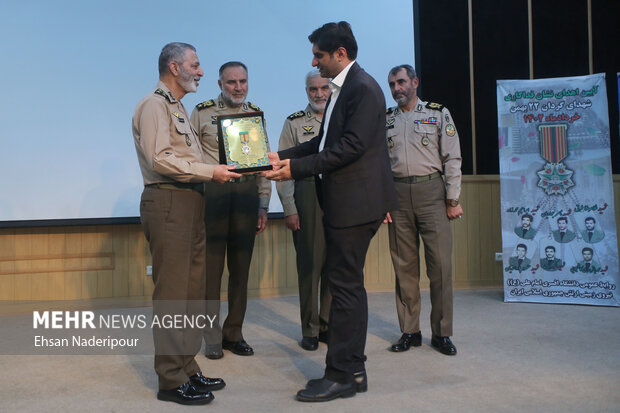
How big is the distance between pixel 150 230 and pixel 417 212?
1474 mm

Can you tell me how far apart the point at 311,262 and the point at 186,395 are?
1169 mm

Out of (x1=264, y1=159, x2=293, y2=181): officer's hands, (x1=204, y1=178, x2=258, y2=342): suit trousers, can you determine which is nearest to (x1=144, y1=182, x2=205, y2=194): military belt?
(x1=264, y1=159, x2=293, y2=181): officer's hands

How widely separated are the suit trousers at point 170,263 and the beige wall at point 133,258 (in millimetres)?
2229

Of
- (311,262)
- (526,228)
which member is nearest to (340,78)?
(311,262)

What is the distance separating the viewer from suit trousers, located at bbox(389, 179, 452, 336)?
302 cm

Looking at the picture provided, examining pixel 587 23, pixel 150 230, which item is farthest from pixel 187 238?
pixel 587 23

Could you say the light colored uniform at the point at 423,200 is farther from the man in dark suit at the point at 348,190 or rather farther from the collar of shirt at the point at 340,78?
the collar of shirt at the point at 340,78

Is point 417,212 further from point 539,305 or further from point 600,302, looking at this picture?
point 600,302

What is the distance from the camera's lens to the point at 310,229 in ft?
10.3

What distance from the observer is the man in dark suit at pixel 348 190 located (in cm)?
222

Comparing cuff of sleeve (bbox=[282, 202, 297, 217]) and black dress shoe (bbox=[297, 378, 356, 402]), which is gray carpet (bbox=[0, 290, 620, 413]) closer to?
black dress shoe (bbox=[297, 378, 356, 402])

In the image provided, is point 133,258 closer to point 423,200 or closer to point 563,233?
point 423,200

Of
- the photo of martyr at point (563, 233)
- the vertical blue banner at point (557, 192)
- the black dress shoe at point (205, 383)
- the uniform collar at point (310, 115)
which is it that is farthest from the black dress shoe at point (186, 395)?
the photo of martyr at point (563, 233)

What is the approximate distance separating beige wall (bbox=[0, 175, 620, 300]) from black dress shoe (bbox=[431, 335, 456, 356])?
6.10 feet
